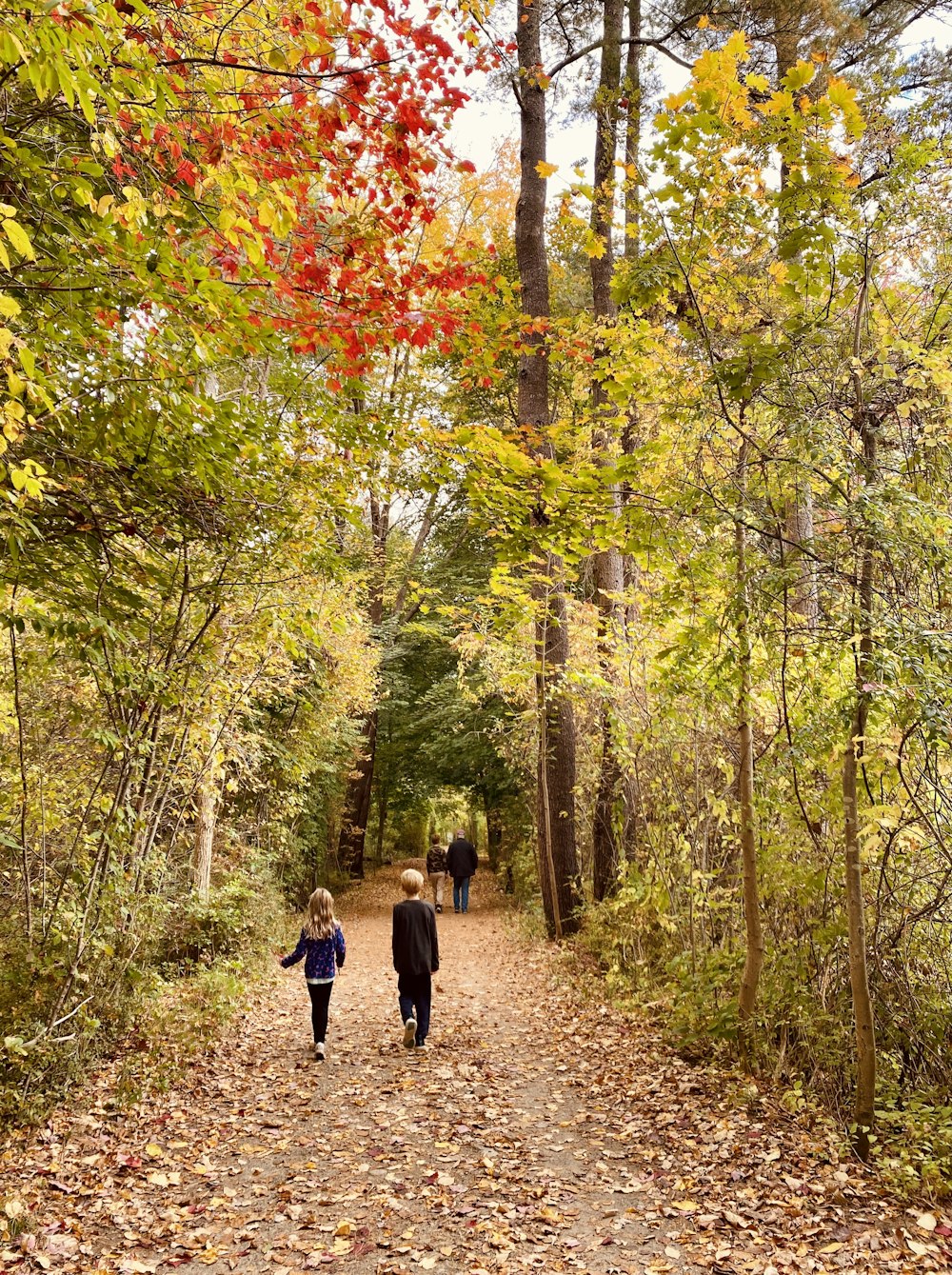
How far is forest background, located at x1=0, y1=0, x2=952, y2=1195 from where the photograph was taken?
12.2 ft

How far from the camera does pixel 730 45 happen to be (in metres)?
4.04

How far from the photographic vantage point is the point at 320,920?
23.0ft

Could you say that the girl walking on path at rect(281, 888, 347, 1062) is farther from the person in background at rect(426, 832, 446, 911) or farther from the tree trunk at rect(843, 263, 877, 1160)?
the person in background at rect(426, 832, 446, 911)

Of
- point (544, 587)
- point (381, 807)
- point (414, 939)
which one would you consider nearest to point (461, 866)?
point (544, 587)

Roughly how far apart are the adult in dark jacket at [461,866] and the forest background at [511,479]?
8748mm

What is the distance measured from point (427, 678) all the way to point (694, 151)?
17013mm

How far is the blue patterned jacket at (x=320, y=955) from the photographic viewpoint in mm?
6879

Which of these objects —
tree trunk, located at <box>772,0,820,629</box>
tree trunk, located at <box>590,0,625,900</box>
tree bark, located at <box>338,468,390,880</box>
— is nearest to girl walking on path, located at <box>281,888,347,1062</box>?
tree trunk, located at <box>590,0,625,900</box>

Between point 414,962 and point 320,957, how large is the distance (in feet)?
2.79

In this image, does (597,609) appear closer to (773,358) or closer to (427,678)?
(773,358)

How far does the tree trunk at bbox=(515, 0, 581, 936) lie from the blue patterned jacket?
4.05 metres

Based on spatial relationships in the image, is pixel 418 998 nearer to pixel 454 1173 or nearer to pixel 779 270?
pixel 454 1173

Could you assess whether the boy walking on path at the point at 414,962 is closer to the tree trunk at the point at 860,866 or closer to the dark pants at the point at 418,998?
the dark pants at the point at 418,998

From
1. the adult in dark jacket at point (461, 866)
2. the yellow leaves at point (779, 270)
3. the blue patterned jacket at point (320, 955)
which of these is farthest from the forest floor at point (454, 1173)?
the adult in dark jacket at point (461, 866)
